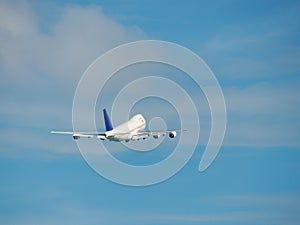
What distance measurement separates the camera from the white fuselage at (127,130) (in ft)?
551

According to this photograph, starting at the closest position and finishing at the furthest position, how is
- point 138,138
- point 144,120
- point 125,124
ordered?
1. point 138,138
2. point 125,124
3. point 144,120

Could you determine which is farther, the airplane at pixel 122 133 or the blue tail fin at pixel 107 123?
the blue tail fin at pixel 107 123

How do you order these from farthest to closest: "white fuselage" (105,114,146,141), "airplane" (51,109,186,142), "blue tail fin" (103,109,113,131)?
"blue tail fin" (103,109,113,131) → "white fuselage" (105,114,146,141) → "airplane" (51,109,186,142)

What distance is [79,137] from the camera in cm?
14762

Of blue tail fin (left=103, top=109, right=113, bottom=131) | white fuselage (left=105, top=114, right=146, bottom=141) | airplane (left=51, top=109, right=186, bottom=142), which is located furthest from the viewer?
blue tail fin (left=103, top=109, right=113, bottom=131)

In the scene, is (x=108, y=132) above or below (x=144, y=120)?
below

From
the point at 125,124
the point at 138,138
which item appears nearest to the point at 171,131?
the point at 138,138

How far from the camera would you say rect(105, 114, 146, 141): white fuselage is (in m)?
168

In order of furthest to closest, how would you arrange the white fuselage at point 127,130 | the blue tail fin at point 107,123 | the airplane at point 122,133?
the blue tail fin at point 107,123 < the white fuselage at point 127,130 < the airplane at point 122,133

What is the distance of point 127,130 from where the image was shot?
17850 centimetres

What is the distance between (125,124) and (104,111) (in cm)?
796

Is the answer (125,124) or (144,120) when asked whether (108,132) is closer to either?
(125,124)

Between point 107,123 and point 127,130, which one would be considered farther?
point 127,130

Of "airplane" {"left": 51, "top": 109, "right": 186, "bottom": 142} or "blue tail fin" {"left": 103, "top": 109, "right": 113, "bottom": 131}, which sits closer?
"airplane" {"left": 51, "top": 109, "right": 186, "bottom": 142}
